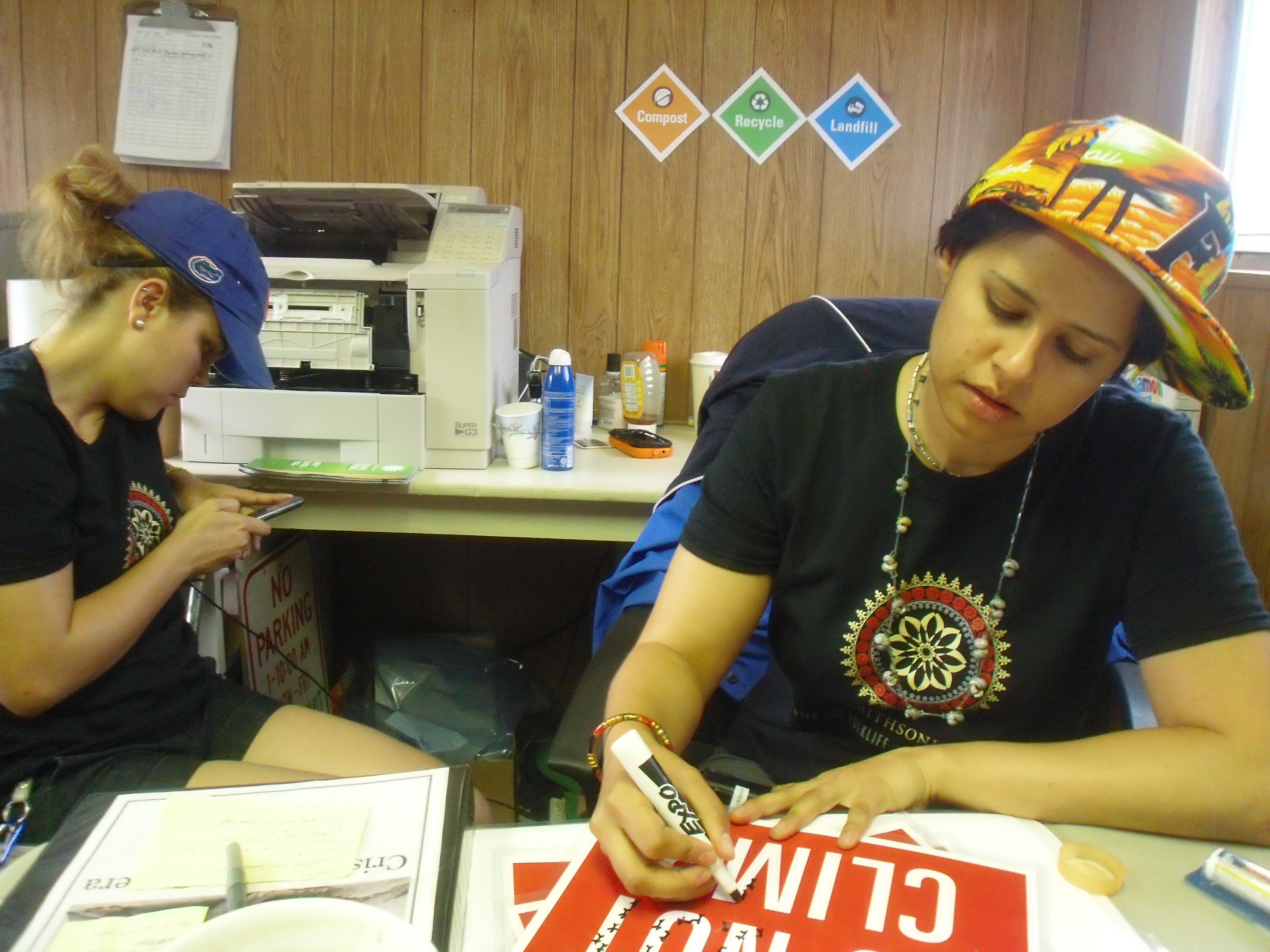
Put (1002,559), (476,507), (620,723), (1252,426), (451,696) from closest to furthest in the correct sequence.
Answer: (620,723) → (1002,559) → (1252,426) → (476,507) → (451,696)

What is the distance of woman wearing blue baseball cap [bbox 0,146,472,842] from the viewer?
103 cm

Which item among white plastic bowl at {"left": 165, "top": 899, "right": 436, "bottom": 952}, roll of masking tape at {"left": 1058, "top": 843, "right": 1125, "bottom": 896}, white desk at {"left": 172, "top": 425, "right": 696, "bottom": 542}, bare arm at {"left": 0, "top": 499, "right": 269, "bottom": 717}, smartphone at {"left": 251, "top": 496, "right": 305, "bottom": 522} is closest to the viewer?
white plastic bowl at {"left": 165, "top": 899, "right": 436, "bottom": 952}

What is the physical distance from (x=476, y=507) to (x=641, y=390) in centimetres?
58

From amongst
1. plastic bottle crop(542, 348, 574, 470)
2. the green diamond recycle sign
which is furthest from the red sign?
the green diamond recycle sign

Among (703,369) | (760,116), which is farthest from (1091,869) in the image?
(760,116)

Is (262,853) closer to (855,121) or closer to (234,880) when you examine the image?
(234,880)

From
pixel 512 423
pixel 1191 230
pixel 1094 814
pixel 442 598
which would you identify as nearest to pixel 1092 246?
pixel 1191 230

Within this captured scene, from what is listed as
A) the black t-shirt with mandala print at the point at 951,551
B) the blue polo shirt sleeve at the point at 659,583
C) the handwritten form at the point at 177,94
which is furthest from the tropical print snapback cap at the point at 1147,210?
the handwritten form at the point at 177,94

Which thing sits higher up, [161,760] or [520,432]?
[520,432]

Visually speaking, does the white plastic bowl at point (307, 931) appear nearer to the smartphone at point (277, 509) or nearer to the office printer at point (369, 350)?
the smartphone at point (277, 509)

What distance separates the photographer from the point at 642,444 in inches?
73.1

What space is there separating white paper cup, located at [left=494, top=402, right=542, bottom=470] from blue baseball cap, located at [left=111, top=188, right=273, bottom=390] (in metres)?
0.50

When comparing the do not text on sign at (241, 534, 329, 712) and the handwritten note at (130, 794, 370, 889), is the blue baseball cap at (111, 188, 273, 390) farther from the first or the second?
the handwritten note at (130, 794, 370, 889)

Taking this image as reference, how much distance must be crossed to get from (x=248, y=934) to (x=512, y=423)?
4.43ft
